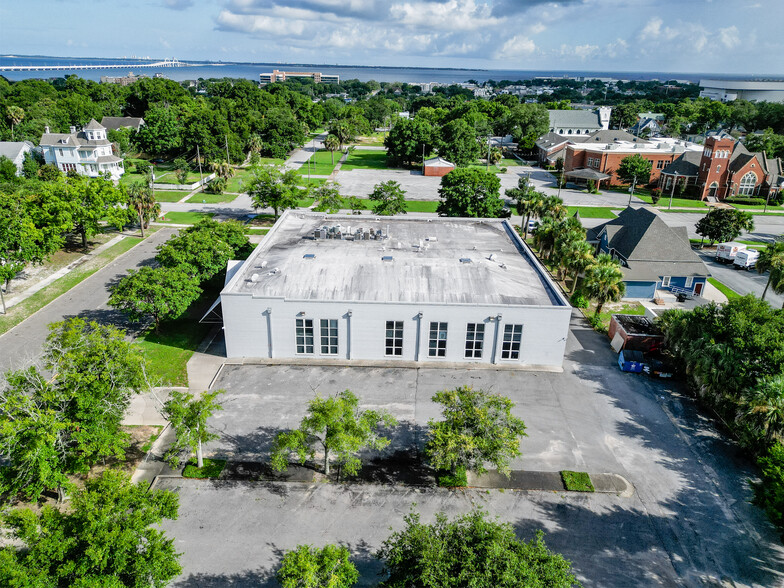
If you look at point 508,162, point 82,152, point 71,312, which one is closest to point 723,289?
point 71,312

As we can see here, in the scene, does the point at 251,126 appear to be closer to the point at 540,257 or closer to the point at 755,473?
the point at 540,257

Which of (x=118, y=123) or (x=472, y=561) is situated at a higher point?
(x=118, y=123)

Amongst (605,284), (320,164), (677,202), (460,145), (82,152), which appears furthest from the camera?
(320,164)

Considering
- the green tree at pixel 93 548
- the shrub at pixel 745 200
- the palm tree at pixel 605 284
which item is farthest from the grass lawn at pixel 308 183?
the shrub at pixel 745 200

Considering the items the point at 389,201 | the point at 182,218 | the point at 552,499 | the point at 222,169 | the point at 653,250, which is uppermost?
the point at 389,201

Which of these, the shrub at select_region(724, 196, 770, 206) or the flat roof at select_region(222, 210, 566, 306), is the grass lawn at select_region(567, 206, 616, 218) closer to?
the shrub at select_region(724, 196, 770, 206)

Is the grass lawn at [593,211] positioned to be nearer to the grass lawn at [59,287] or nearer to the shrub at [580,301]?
the shrub at [580,301]

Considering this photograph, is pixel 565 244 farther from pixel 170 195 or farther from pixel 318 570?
pixel 170 195
